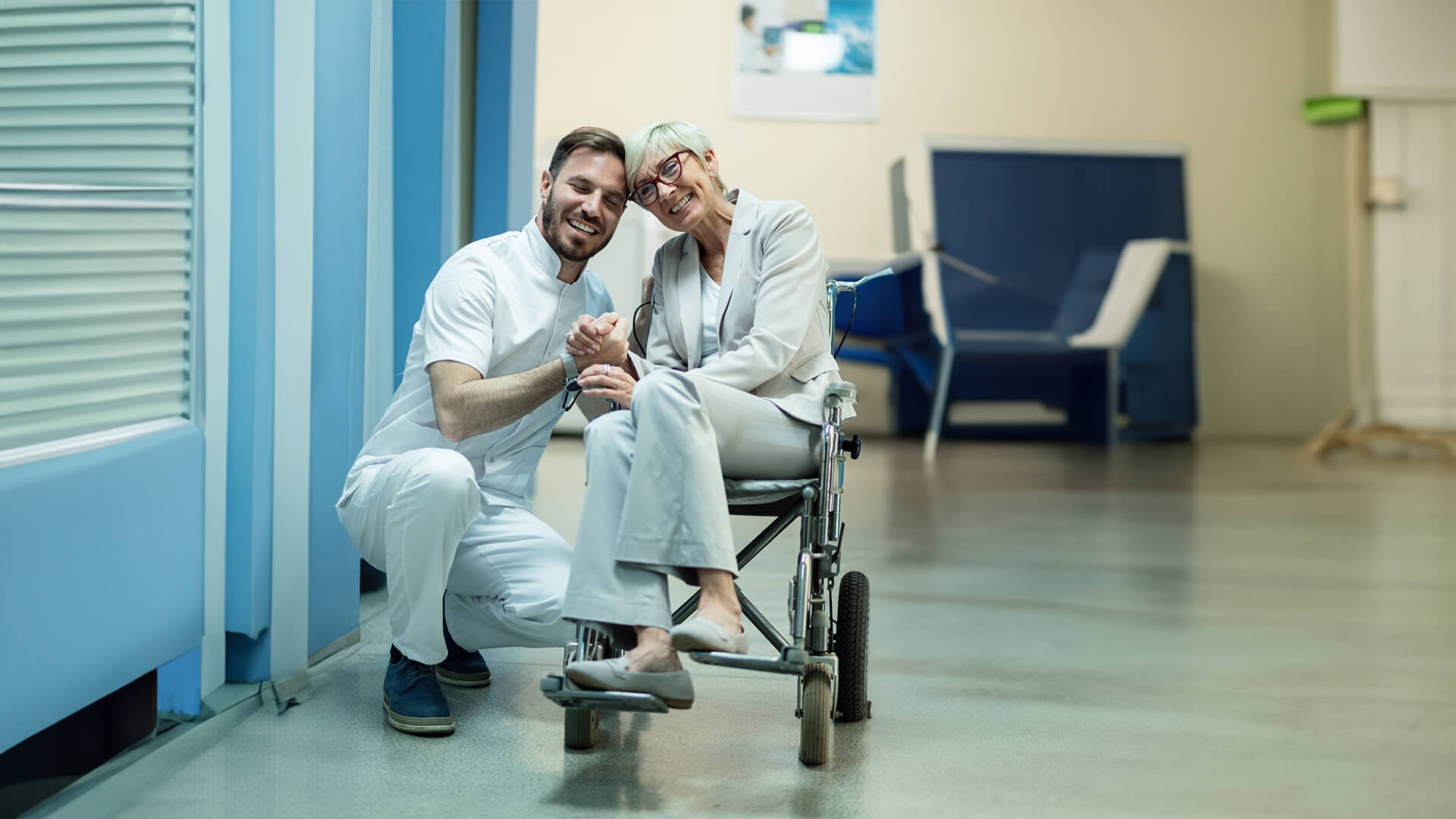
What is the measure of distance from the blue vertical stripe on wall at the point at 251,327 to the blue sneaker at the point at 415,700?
11.1 inches

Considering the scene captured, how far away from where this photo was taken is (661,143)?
72.9 inches

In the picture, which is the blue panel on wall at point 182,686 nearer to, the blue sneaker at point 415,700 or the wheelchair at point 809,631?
the blue sneaker at point 415,700

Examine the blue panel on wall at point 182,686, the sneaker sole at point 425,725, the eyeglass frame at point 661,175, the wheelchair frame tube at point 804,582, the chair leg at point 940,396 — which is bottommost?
the sneaker sole at point 425,725

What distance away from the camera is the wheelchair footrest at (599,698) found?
4.84ft

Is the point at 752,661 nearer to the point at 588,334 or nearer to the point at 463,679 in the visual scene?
the point at 588,334

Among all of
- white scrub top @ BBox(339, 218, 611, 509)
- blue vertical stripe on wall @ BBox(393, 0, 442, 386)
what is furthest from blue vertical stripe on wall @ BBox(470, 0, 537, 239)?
white scrub top @ BBox(339, 218, 611, 509)

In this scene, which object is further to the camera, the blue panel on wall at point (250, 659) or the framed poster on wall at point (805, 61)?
the framed poster on wall at point (805, 61)

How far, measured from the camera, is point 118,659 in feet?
5.32

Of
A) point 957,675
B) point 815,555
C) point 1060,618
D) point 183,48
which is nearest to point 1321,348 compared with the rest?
point 1060,618

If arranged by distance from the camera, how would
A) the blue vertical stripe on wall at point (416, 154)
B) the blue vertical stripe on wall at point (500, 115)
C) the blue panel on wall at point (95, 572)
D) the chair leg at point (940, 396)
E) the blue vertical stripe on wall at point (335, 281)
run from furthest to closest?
1. the chair leg at point (940, 396)
2. the blue vertical stripe on wall at point (500, 115)
3. the blue vertical stripe on wall at point (416, 154)
4. the blue vertical stripe on wall at point (335, 281)
5. the blue panel on wall at point (95, 572)

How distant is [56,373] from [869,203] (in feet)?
19.5

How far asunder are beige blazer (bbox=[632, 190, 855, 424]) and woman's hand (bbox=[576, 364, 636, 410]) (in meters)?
0.10

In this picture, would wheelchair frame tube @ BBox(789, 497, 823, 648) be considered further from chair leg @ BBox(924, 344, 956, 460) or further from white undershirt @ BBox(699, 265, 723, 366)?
chair leg @ BBox(924, 344, 956, 460)

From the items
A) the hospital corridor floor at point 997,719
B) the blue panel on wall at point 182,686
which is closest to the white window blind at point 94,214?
the blue panel on wall at point 182,686
